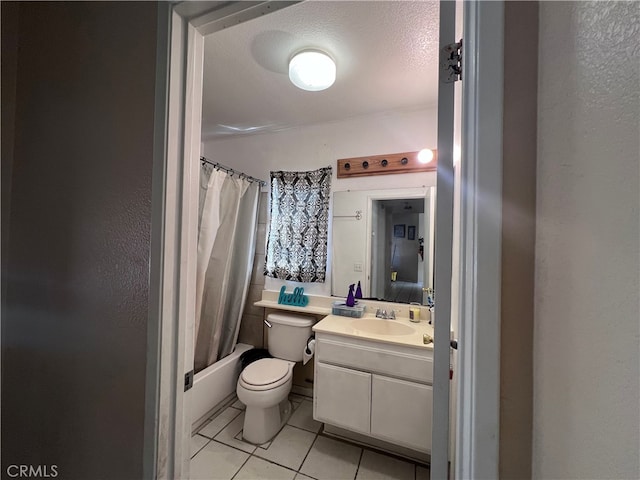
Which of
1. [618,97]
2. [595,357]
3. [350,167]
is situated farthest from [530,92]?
[350,167]

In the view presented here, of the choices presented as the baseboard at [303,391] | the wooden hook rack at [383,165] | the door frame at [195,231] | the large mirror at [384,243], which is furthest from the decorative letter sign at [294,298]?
the door frame at [195,231]

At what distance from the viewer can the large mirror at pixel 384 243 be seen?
187 cm

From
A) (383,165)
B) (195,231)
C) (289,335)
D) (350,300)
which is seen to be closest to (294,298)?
(289,335)

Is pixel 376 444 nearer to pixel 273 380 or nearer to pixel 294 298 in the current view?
pixel 273 380

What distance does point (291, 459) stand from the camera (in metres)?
1.49

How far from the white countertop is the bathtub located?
0.91 meters

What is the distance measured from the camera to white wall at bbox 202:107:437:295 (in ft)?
6.11

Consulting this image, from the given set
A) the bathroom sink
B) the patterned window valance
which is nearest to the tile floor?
the bathroom sink

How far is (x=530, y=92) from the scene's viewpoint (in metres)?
0.45

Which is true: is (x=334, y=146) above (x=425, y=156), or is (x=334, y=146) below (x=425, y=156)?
above

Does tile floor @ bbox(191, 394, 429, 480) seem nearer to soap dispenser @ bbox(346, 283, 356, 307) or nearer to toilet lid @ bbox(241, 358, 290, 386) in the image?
toilet lid @ bbox(241, 358, 290, 386)

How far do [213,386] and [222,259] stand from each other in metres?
0.97

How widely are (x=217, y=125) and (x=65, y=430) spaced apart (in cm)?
217

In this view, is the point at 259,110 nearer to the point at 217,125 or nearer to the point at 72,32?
the point at 217,125
